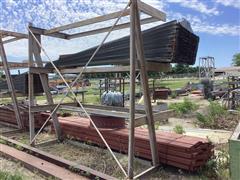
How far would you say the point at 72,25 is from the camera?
5.39 m

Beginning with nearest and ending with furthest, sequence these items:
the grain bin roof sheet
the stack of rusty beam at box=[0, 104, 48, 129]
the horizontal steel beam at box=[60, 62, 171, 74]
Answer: the grain bin roof sheet → the horizontal steel beam at box=[60, 62, 171, 74] → the stack of rusty beam at box=[0, 104, 48, 129]

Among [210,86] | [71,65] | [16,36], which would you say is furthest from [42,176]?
[210,86]

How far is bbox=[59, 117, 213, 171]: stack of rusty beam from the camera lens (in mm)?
4375

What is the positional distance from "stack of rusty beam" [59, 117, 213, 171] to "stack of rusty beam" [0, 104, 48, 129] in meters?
2.19

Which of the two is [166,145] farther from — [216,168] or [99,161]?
[99,161]

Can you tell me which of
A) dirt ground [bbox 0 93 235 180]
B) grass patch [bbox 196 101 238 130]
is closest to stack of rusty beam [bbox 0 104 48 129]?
dirt ground [bbox 0 93 235 180]

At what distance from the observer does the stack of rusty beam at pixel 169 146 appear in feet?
14.4

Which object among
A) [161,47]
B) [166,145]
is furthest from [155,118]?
[161,47]

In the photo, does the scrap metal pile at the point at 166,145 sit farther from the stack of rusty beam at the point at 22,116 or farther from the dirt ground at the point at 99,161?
the stack of rusty beam at the point at 22,116

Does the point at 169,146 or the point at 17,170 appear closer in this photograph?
the point at 169,146

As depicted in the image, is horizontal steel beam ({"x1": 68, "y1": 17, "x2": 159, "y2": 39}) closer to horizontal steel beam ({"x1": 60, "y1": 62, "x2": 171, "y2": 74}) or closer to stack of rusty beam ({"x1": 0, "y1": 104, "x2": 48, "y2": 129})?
horizontal steel beam ({"x1": 60, "y1": 62, "x2": 171, "y2": 74})

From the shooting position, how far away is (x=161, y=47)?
14.1ft

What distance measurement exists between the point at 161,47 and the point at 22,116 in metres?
5.31

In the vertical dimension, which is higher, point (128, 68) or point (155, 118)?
point (128, 68)
